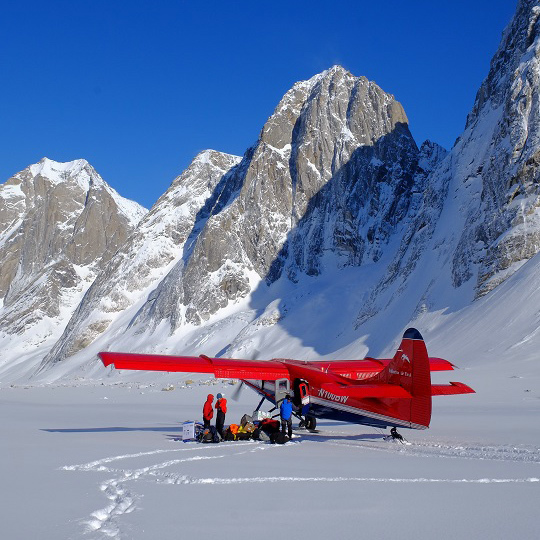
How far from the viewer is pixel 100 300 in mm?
106500

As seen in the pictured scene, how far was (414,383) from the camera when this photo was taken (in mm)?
15258

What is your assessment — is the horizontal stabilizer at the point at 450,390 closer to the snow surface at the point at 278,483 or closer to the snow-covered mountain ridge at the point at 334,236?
the snow surface at the point at 278,483

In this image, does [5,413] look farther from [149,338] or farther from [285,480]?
[149,338]

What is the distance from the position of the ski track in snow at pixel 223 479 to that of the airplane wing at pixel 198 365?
2.72m

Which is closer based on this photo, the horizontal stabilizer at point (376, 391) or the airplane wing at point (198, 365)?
the horizontal stabilizer at point (376, 391)

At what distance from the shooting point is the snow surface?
6.40 metres

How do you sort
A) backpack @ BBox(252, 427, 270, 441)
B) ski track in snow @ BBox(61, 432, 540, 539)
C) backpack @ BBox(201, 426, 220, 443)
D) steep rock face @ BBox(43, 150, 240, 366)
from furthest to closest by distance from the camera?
steep rock face @ BBox(43, 150, 240, 366) → backpack @ BBox(252, 427, 270, 441) → backpack @ BBox(201, 426, 220, 443) → ski track in snow @ BBox(61, 432, 540, 539)

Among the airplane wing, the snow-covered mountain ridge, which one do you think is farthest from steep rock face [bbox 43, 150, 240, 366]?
the airplane wing

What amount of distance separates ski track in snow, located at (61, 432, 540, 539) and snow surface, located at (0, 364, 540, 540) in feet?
0.07

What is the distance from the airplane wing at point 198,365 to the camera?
1703 centimetres

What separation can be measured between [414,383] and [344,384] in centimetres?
243

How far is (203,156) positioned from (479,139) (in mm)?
76152

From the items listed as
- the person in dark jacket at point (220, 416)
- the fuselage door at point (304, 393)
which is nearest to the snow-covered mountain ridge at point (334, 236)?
the fuselage door at point (304, 393)

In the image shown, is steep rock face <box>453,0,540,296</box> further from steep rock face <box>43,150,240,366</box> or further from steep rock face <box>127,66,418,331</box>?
steep rock face <box>43,150,240,366</box>
